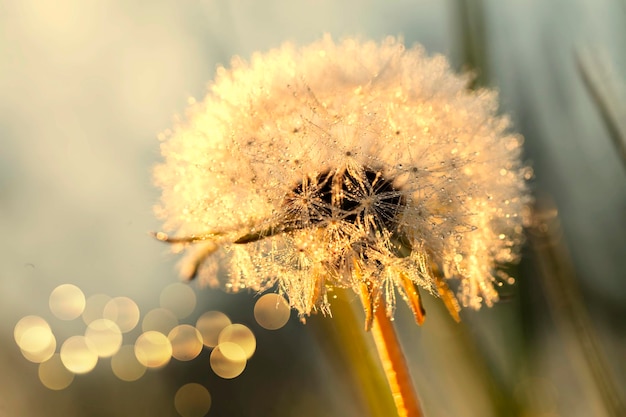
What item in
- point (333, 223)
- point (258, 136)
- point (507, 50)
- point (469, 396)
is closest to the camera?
point (333, 223)

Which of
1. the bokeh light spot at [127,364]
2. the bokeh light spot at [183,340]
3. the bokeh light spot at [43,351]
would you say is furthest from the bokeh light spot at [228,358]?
the bokeh light spot at [43,351]

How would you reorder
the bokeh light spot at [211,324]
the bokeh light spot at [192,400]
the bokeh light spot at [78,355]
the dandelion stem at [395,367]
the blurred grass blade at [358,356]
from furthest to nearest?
the bokeh light spot at [192,400] → the bokeh light spot at [211,324] → the bokeh light spot at [78,355] → the blurred grass blade at [358,356] → the dandelion stem at [395,367]

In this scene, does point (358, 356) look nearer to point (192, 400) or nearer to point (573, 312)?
point (573, 312)

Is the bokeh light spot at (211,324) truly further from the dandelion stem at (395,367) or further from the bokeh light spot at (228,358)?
the dandelion stem at (395,367)

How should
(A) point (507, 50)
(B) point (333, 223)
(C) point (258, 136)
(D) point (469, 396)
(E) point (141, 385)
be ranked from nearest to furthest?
(B) point (333, 223) → (C) point (258, 136) → (D) point (469, 396) → (A) point (507, 50) → (E) point (141, 385)

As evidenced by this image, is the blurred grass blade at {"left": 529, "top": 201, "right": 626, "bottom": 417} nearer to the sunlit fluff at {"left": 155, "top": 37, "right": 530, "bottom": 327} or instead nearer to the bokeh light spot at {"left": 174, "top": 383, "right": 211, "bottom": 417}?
the sunlit fluff at {"left": 155, "top": 37, "right": 530, "bottom": 327}

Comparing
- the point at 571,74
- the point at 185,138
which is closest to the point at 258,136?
the point at 185,138

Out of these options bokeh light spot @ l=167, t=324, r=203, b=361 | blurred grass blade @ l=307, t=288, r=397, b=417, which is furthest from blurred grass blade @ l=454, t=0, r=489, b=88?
bokeh light spot @ l=167, t=324, r=203, b=361

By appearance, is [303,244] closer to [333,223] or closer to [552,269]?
[333,223]
